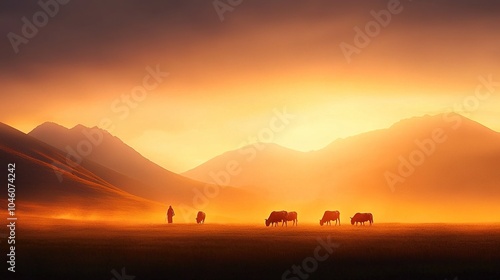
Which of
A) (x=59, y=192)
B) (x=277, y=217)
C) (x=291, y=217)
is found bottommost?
(x=277, y=217)

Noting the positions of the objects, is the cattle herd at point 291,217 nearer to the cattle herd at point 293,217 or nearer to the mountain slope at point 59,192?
the cattle herd at point 293,217

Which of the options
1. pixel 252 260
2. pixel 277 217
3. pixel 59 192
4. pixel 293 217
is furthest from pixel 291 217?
pixel 59 192

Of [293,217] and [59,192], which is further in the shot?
[59,192]

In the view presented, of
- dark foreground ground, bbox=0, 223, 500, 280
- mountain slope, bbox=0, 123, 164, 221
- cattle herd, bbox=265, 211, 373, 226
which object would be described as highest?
mountain slope, bbox=0, 123, 164, 221

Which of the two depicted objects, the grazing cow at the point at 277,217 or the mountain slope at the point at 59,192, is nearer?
the grazing cow at the point at 277,217

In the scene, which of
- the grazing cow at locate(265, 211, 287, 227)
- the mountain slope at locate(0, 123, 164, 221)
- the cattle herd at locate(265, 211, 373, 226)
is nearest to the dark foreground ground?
the grazing cow at locate(265, 211, 287, 227)

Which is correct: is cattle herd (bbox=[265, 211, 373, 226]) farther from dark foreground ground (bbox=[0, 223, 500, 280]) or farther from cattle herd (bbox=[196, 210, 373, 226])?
dark foreground ground (bbox=[0, 223, 500, 280])

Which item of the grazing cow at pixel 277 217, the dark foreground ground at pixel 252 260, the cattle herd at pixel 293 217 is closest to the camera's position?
the dark foreground ground at pixel 252 260

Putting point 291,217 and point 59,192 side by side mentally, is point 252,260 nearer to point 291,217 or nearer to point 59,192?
point 291,217

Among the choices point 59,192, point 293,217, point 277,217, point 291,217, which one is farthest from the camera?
point 59,192

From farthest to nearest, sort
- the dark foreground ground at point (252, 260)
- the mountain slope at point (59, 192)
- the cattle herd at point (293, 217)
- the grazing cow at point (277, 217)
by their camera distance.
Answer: the mountain slope at point (59, 192) < the cattle herd at point (293, 217) < the grazing cow at point (277, 217) < the dark foreground ground at point (252, 260)

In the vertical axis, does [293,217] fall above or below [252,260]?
above

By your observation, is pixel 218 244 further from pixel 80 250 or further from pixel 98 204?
pixel 98 204

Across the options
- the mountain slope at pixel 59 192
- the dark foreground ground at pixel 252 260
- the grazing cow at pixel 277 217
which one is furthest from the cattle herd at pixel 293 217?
the mountain slope at pixel 59 192
